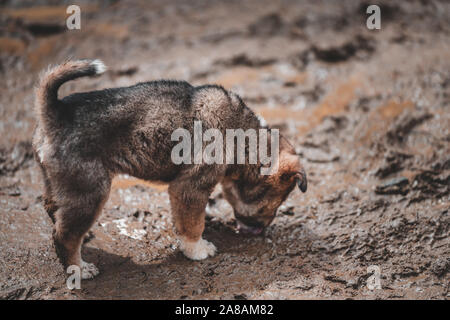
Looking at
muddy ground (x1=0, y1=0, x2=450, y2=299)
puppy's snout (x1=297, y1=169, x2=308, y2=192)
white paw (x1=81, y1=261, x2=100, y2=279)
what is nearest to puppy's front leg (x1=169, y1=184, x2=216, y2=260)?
muddy ground (x1=0, y1=0, x2=450, y2=299)

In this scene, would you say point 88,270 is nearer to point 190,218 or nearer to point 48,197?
point 48,197

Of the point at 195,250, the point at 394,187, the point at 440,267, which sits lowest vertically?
the point at 440,267

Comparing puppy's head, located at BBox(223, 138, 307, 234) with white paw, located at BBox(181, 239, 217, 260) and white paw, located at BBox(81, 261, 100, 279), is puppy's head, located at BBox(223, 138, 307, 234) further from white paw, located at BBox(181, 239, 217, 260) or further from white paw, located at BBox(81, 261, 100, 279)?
white paw, located at BBox(81, 261, 100, 279)

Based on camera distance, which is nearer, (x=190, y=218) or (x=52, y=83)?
(x=52, y=83)

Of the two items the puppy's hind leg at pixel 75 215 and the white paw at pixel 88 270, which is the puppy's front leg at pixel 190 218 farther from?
the white paw at pixel 88 270

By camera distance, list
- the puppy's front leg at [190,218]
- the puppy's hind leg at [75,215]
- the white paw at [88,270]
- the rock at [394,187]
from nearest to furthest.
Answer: the puppy's hind leg at [75,215]
the white paw at [88,270]
the puppy's front leg at [190,218]
the rock at [394,187]

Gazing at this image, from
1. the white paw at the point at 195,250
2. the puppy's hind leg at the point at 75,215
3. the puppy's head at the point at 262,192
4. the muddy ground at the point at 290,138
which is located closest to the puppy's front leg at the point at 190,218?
the white paw at the point at 195,250

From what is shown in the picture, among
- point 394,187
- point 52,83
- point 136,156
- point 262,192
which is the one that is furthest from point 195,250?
point 394,187
